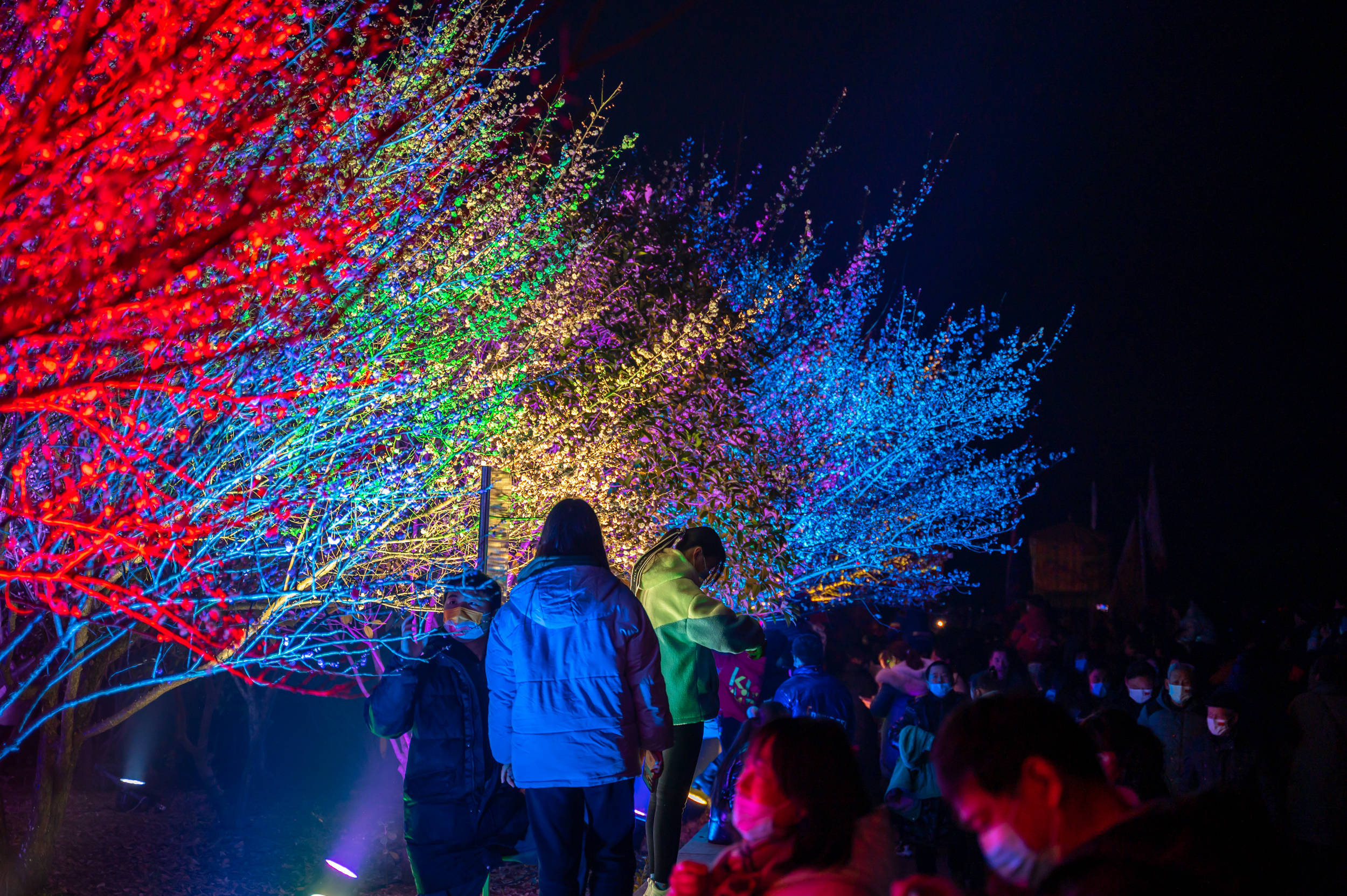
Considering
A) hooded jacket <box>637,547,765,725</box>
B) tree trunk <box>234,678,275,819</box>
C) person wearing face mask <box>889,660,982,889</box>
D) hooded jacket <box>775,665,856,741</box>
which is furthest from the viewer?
tree trunk <box>234,678,275,819</box>

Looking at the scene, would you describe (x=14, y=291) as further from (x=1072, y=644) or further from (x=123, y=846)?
(x=1072, y=644)

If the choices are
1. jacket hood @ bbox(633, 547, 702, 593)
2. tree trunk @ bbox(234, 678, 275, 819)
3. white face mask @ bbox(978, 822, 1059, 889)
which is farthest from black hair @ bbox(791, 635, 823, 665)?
tree trunk @ bbox(234, 678, 275, 819)

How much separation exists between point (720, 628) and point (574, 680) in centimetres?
86

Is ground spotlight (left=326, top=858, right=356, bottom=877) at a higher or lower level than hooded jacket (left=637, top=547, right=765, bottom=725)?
lower

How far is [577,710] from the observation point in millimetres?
3842

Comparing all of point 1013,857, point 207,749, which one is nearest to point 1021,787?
point 1013,857

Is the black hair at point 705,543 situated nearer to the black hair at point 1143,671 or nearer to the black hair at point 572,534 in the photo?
the black hair at point 572,534

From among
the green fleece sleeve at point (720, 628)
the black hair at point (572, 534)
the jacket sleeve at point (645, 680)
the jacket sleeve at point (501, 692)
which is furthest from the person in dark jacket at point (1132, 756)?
the jacket sleeve at point (501, 692)

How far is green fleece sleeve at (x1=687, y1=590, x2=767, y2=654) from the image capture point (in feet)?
14.4

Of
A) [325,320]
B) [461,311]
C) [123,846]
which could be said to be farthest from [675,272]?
[123,846]

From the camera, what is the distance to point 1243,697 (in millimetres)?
6402

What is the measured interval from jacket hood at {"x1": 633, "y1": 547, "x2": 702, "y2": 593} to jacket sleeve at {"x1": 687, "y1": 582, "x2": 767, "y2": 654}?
0.19 m

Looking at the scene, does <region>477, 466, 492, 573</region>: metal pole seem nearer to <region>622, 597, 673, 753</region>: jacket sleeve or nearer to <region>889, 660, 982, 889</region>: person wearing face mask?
<region>622, 597, 673, 753</region>: jacket sleeve

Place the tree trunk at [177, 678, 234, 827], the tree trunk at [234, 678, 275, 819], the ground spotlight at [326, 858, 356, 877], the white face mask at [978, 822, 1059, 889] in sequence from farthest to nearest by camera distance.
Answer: the tree trunk at [177, 678, 234, 827]
the tree trunk at [234, 678, 275, 819]
the ground spotlight at [326, 858, 356, 877]
the white face mask at [978, 822, 1059, 889]
